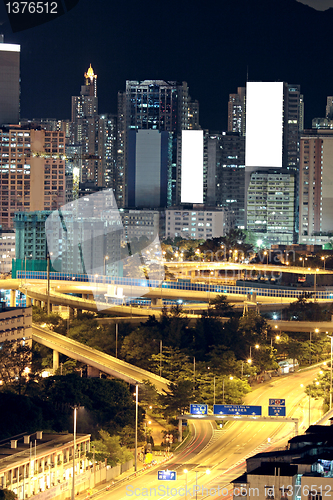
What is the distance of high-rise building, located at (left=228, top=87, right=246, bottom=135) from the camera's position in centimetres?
10375

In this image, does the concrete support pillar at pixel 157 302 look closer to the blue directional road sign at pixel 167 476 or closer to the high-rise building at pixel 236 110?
the blue directional road sign at pixel 167 476


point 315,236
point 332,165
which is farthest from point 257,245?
point 332,165

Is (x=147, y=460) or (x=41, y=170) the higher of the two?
(x=41, y=170)

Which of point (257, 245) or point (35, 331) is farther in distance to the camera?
point (257, 245)

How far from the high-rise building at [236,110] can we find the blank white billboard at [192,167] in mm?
17803

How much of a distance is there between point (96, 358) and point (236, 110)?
265 ft

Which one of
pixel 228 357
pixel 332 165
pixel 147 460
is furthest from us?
pixel 332 165

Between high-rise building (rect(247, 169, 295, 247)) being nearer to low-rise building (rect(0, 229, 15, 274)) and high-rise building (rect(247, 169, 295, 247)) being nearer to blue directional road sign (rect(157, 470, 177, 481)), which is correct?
low-rise building (rect(0, 229, 15, 274))

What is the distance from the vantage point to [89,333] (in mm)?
29953

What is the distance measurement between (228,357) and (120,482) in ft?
31.0

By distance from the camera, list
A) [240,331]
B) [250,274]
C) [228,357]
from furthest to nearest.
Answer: [250,274] → [240,331] → [228,357]

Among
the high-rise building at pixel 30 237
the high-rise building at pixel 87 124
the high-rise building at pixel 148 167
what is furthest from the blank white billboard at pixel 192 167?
the high-rise building at pixel 30 237

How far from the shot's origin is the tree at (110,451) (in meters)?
18.0

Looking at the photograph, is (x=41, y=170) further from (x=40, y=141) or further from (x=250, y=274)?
(x=250, y=274)
